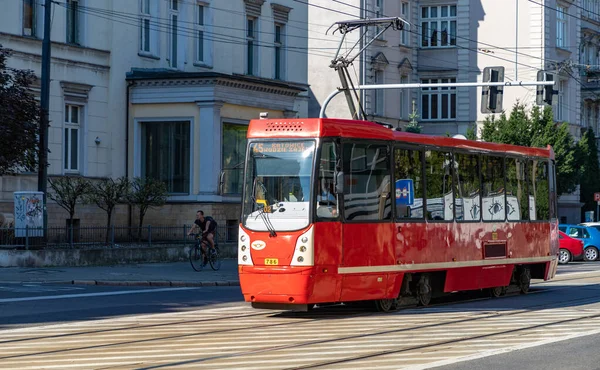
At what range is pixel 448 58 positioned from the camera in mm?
64000

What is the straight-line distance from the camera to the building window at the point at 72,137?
36.5m

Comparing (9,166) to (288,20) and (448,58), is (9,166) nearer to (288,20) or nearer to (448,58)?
(288,20)

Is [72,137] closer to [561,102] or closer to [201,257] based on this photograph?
[201,257]

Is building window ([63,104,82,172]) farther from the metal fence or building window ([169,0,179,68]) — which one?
building window ([169,0,179,68])

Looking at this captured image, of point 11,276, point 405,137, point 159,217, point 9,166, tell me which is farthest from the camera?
point 159,217

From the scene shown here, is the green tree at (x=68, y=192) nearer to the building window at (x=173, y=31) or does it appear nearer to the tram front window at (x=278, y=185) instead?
the building window at (x=173, y=31)

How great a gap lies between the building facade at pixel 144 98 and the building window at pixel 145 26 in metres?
0.04

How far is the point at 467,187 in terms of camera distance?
2152 centimetres

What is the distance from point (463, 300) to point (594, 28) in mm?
53914

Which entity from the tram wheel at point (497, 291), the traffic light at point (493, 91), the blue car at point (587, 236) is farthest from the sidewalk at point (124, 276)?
the blue car at point (587, 236)

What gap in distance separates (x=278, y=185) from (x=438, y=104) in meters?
48.5

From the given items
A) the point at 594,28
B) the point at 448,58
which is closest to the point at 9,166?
the point at 448,58

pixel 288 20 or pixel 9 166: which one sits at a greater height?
pixel 288 20

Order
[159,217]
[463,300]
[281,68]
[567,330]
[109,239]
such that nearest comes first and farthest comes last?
1. [567,330]
2. [463,300]
3. [109,239]
4. [159,217]
5. [281,68]
